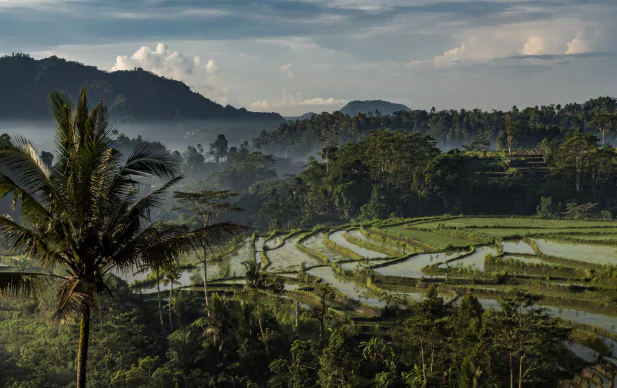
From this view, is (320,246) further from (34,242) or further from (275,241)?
(34,242)

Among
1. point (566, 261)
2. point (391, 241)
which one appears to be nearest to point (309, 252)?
point (391, 241)

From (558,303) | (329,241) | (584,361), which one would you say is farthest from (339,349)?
(329,241)

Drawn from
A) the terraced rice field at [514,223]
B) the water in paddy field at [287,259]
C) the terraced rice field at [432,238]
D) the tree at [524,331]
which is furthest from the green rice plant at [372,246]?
the tree at [524,331]

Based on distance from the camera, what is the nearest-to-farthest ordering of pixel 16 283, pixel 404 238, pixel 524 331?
pixel 16 283 → pixel 524 331 → pixel 404 238

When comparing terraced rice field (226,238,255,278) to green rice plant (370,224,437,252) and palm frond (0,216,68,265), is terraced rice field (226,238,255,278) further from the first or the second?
palm frond (0,216,68,265)

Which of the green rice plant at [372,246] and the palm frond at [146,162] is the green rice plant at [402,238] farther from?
the palm frond at [146,162]

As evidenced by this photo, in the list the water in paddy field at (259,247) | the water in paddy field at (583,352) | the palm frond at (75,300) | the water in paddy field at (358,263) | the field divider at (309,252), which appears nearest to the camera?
the palm frond at (75,300)

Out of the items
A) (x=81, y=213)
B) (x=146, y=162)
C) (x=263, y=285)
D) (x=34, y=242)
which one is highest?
(x=146, y=162)
